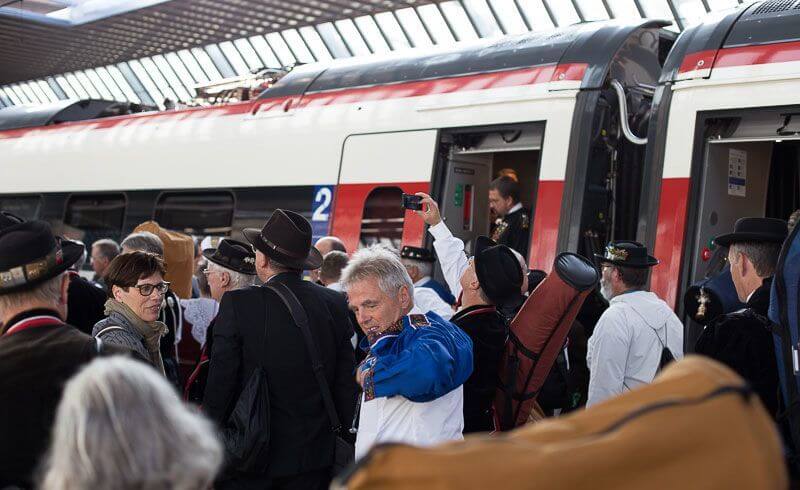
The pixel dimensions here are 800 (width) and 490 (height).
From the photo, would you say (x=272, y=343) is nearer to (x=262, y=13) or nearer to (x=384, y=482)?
(x=384, y=482)

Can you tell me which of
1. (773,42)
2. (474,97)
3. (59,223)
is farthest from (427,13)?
(773,42)

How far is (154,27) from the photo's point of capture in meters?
25.2

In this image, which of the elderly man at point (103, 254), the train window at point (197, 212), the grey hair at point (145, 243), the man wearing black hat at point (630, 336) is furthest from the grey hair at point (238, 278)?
the train window at point (197, 212)

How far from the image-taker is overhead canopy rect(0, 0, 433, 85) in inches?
894

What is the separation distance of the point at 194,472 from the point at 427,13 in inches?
954

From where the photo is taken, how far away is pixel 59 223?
12.7 meters

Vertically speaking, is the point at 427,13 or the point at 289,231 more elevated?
the point at 427,13

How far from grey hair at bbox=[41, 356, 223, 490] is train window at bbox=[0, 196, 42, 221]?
482 inches

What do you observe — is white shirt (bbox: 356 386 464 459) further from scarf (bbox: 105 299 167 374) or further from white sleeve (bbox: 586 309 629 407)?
white sleeve (bbox: 586 309 629 407)

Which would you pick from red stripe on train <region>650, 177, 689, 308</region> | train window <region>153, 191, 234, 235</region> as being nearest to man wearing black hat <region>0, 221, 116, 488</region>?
red stripe on train <region>650, 177, 689, 308</region>

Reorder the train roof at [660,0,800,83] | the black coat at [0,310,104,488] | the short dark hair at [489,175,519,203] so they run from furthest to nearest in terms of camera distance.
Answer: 1. the short dark hair at [489,175,519,203]
2. the train roof at [660,0,800,83]
3. the black coat at [0,310,104,488]

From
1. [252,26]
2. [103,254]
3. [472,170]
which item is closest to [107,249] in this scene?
[103,254]

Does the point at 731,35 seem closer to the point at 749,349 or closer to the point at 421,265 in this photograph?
the point at 421,265

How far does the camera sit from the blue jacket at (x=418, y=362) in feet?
10.7
